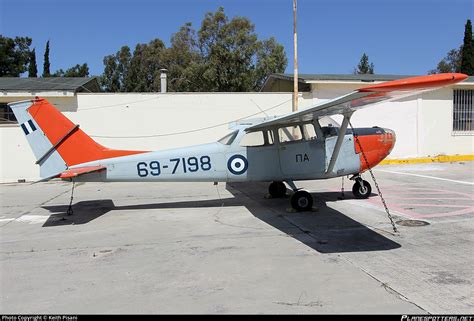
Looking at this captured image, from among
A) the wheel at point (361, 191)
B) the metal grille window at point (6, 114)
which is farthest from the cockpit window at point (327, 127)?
the metal grille window at point (6, 114)

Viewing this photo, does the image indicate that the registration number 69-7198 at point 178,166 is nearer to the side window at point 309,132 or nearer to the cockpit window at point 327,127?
the side window at point 309,132

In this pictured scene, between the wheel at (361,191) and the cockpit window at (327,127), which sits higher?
the cockpit window at (327,127)

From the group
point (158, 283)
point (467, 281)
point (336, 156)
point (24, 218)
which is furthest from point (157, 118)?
point (467, 281)

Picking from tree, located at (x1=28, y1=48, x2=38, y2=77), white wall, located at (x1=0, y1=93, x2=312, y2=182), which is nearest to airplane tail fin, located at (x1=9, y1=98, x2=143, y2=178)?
white wall, located at (x1=0, y1=93, x2=312, y2=182)

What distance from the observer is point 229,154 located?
907cm

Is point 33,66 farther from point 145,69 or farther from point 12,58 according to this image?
point 145,69

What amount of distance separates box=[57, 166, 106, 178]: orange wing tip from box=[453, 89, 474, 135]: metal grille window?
18.8 metres

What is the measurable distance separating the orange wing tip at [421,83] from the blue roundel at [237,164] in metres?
4.39

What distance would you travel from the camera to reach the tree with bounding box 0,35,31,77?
48562mm

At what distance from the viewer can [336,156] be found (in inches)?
346

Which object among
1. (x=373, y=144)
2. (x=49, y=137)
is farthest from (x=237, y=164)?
(x=49, y=137)

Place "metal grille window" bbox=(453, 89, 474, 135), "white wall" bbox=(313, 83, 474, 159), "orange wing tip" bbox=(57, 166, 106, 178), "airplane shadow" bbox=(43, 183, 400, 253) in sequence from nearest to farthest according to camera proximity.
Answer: "airplane shadow" bbox=(43, 183, 400, 253)
"orange wing tip" bbox=(57, 166, 106, 178)
"white wall" bbox=(313, 83, 474, 159)
"metal grille window" bbox=(453, 89, 474, 135)

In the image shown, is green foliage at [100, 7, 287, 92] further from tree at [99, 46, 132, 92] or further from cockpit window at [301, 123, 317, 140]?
cockpit window at [301, 123, 317, 140]

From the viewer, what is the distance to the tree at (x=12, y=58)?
48562 millimetres
